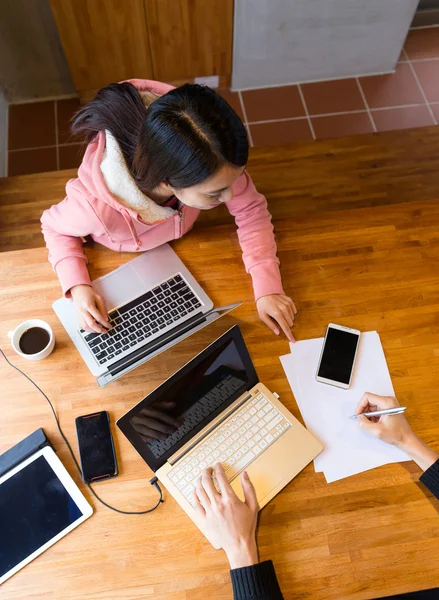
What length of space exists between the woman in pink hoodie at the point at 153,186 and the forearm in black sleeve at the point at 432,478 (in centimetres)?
39

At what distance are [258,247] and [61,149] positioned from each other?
1554 millimetres

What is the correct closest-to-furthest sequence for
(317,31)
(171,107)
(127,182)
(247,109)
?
(171,107) < (127,182) < (317,31) < (247,109)

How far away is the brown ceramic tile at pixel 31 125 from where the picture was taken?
2393 mm

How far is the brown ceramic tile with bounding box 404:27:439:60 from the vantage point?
8.54 feet

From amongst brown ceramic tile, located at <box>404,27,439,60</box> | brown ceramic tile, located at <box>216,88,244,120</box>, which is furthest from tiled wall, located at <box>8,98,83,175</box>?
brown ceramic tile, located at <box>404,27,439,60</box>

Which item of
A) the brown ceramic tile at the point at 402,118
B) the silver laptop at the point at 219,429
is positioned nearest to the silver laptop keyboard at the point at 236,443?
the silver laptop at the point at 219,429

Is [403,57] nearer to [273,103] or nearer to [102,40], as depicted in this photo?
[273,103]

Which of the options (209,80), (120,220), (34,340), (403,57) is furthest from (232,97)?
(34,340)

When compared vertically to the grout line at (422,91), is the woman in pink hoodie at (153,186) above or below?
above

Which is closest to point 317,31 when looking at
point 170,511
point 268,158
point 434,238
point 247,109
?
point 247,109

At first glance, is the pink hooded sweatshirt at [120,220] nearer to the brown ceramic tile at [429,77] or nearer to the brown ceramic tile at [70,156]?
the brown ceramic tile at [70,156]

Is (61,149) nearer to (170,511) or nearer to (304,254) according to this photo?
(304,254)

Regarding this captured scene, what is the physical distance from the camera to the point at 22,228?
193 centimetres

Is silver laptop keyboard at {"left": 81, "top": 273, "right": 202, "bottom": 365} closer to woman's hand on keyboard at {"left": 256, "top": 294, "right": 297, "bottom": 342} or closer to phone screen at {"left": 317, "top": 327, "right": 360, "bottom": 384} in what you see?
woman's hand on keyboard at {"left": 256, "top": 294, "right": 297, "bottom": 342}
